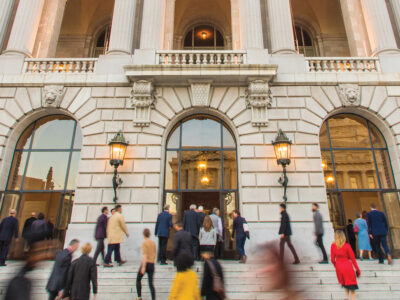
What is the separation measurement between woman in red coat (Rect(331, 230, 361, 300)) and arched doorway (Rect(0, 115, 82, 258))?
1020cm

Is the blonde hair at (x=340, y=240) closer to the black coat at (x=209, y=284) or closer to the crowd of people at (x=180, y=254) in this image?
the crowd of people at (x=180, y=254)

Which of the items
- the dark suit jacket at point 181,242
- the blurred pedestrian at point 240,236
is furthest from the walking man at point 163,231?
the dark suit jacket at point 181,242

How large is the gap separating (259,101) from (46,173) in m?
10.0

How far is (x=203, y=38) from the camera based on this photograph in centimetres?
1919

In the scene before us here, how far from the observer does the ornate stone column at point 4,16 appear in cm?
1372

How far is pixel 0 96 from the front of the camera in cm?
1227

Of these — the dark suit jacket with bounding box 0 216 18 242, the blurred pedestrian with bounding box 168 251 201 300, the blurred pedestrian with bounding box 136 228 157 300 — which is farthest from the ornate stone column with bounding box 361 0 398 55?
the dark suit jacket with bounding box 0 216 18 242

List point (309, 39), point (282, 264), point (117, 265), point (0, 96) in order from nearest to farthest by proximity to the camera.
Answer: point (282, 264), point (117, 265), point (0, 96), point (309, 39)

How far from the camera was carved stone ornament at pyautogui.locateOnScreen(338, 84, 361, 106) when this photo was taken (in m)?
12.0

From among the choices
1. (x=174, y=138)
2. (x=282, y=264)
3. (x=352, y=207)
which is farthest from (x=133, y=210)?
(x=352, y=207)

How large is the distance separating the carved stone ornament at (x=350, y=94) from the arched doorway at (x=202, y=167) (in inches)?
204

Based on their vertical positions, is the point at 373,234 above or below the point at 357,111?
below

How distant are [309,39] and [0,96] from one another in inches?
745

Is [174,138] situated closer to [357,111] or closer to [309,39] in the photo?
[357,111]
